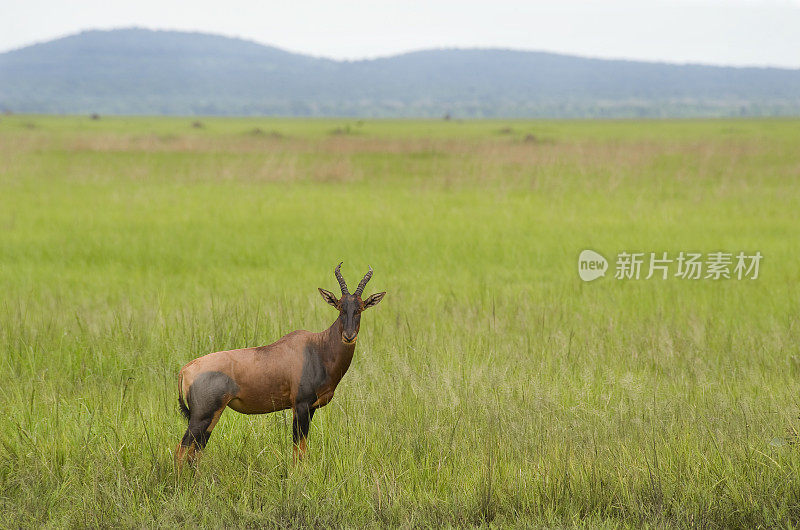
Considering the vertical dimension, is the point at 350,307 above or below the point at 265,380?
above

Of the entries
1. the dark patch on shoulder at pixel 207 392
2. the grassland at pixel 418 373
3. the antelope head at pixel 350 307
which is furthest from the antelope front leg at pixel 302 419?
the grassland at pixel 418 373

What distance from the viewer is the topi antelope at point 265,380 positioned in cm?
310

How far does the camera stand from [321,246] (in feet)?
47.1

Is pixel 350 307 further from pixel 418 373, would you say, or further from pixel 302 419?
pixel 418 373

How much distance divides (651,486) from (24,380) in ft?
16.4

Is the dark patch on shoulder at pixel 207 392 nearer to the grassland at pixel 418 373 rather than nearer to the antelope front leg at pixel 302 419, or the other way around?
the antelope front leg at pixel 302 419

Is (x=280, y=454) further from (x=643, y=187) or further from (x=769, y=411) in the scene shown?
(x=643, y=187)

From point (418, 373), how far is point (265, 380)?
10.2 ft

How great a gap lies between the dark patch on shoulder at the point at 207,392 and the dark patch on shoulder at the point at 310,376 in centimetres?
30

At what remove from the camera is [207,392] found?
308 centimetres

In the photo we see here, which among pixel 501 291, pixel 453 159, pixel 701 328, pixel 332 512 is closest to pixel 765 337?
pixel 701 328

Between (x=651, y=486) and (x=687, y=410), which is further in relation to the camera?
(x=687, y=410)

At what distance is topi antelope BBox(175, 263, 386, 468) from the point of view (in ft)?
10.2

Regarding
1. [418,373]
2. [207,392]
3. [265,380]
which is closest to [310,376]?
[265,380]
